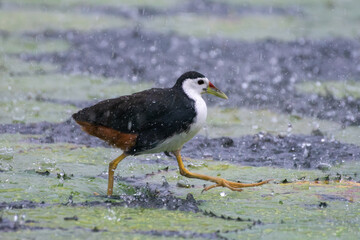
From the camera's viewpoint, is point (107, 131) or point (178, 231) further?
A: point (107, 131)

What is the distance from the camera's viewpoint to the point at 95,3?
573 inches

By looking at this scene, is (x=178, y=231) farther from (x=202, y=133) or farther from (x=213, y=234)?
(x=202, y=133)

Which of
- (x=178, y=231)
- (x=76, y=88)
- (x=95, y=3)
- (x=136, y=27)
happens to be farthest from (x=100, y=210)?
(x=95, y=3)

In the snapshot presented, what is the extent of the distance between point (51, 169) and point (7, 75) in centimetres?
447

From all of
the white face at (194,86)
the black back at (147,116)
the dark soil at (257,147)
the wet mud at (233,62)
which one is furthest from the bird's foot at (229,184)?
the wet mud at (233,62)

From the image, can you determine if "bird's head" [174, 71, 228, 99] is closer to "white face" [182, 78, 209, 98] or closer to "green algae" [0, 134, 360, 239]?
"white face" [182, 78, 209, 98]

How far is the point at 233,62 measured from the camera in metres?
11.5

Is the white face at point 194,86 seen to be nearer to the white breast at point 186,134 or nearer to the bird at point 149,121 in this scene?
the bird at point 149,121

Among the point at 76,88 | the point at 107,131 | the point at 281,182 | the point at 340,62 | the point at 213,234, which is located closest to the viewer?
the point at 213,234

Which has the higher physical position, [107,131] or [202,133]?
[107,131]

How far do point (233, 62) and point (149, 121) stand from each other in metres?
6.20

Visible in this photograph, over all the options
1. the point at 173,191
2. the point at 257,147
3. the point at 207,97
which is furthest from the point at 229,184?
the point at 207,97

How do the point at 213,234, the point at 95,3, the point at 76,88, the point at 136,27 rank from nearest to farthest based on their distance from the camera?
the point at 213,234 < the point at 76,88 < the point at 136,27 < the point at 95,3

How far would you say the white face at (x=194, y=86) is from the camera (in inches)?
226
